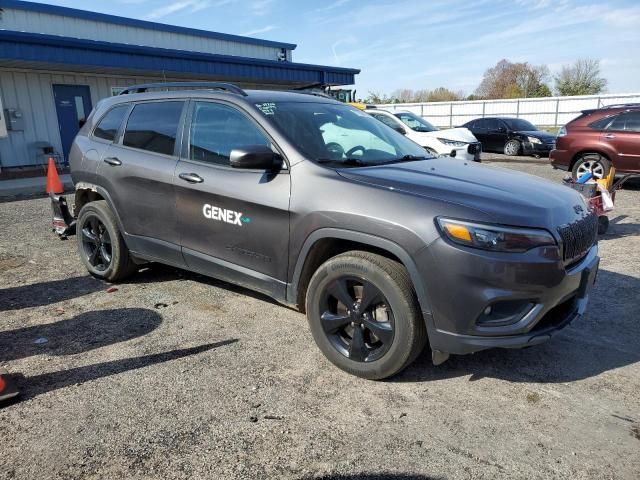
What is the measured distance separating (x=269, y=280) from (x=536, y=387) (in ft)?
6.19

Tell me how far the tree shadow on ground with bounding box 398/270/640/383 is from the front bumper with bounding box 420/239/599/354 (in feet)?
1.62

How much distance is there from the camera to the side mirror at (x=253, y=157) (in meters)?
3.23

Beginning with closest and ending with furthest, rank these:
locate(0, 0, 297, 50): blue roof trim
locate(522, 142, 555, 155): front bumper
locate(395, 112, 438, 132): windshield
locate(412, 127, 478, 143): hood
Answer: locate(412, 127, 478, 143): hood
locate(395, 112, 438, 132): windshield
locate(0, 0, 297, 50): blue roof trim
locate(522, 142, 555, 155): front bumper

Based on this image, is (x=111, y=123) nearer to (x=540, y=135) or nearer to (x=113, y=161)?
(x=113, y=161)

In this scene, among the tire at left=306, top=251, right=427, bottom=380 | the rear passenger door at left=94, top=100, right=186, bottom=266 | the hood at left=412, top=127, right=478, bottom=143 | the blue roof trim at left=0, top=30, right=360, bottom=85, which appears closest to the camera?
the tire at left=306, top=251, right=427, bottom=380

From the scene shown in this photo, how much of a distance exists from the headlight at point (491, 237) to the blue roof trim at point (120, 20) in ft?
54.5

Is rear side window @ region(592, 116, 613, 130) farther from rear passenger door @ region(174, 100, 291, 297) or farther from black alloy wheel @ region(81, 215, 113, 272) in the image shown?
black alloy wheel @ region(81, 215, 113, 272)

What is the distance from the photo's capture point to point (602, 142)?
997cm

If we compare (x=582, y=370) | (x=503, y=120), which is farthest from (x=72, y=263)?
(x=503, y=120)

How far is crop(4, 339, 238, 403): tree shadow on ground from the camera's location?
3.09 meters

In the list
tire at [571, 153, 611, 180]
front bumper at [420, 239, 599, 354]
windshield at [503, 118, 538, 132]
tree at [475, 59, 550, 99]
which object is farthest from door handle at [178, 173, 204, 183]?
tree at [475, 59, 550, 99]

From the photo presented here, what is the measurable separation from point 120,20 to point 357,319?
1801 cm

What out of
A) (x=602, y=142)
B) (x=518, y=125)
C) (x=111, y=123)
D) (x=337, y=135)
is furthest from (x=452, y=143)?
(x=111, y=123)

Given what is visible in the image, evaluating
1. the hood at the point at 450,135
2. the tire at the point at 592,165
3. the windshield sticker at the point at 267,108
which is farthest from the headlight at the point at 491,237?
the hood at the point at 450,135
